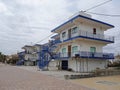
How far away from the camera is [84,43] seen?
92.7 ft

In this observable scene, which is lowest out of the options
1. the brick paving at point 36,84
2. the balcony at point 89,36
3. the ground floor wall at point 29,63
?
the brick paving at point 36,84

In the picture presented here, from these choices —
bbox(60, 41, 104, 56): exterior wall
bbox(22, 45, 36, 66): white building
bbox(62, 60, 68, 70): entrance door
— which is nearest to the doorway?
bbox(62, 60, 68, 70): entrance door

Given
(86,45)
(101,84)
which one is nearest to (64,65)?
(86,45)

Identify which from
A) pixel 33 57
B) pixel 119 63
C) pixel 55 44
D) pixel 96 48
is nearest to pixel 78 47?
pixel 96 48

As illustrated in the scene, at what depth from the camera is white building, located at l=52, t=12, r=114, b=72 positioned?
27156mm

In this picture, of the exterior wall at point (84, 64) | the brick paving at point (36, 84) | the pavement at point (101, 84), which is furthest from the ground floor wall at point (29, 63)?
the pavement at point (101, 84)

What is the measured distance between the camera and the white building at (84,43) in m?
27.2

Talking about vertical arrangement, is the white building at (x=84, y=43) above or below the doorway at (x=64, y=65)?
above

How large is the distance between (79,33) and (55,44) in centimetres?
753

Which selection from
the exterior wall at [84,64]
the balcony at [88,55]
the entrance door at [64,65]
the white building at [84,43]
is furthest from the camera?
the entrance door at [64,65]

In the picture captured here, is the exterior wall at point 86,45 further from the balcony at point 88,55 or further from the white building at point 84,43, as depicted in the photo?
the balcony at point 88,55

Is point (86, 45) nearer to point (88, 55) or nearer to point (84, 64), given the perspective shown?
point (88, 55)

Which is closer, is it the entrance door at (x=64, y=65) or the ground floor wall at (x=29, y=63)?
the entrance door at (x=64, y=65)

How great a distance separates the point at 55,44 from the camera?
3306 centimetres
